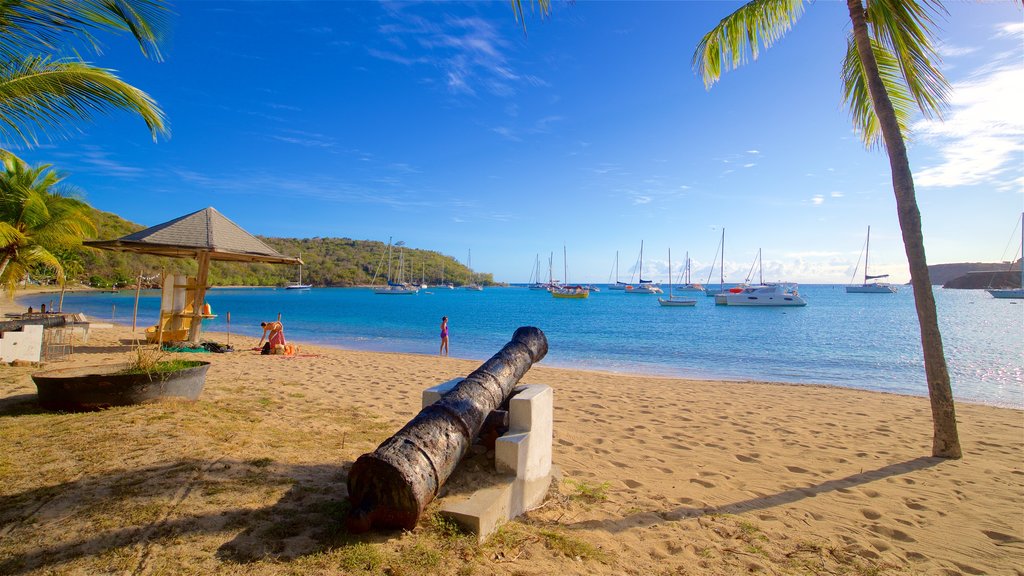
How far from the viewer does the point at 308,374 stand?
964 centimetres

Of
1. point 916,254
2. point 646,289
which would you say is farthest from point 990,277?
point 916,254

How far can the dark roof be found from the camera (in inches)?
382

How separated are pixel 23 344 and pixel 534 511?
9691 mm

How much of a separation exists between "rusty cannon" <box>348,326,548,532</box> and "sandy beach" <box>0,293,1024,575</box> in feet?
0.53

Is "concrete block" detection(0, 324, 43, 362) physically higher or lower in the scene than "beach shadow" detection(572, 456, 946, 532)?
higher

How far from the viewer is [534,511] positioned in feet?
11.7

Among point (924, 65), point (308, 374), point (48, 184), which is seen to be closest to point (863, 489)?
point (924, 65)

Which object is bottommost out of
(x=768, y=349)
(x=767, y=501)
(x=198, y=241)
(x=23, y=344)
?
(x=768, y=349)

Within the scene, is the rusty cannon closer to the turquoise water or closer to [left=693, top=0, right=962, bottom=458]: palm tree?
[left=693, top=0, right=962, bottom=458]: palm tree

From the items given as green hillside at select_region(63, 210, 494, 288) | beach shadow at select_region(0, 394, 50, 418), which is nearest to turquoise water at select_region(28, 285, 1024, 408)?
beach shadow at select_region(0, 394, 50, 418)

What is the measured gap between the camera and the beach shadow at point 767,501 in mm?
3631

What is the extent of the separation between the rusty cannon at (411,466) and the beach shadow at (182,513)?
17cm

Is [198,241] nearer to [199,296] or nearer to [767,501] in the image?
[199,296]

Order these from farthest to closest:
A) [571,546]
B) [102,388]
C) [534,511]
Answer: [102,388] < [534,511] < [571,546]
